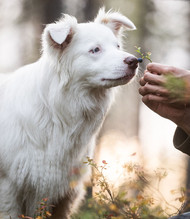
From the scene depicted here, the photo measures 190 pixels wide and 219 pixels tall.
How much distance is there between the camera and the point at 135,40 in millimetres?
8883

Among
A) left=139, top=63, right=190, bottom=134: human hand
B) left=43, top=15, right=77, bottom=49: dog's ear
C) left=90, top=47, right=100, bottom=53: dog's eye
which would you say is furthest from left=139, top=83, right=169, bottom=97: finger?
left=43, top=15, right=77, bottom=49: dog's ear

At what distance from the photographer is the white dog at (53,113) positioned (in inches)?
124

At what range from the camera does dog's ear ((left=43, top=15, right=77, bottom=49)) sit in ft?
9.86

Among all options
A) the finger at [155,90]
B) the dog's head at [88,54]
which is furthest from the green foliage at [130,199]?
the dog's head at [88,54]

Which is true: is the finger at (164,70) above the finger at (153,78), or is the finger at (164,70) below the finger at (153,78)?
above

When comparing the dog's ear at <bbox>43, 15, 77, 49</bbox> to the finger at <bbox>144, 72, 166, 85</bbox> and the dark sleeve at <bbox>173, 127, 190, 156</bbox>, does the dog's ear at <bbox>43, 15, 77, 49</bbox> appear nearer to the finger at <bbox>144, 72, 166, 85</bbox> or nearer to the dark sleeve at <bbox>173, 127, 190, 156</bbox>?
the finger at <bbox>144, 72, 166, 85</bbox>

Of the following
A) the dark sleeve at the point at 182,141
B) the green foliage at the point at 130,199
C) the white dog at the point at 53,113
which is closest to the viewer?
the dark sleeve at the point at 182,141

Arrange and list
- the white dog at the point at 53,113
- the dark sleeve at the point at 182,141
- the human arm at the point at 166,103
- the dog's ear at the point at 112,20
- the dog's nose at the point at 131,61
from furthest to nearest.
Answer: the dog's ear at the point at 112,20 → the white dog at the point at 53,113 → the dog's nose at the point at 131,61 → the dark sleeve at the point at 182,141 → the human arm at the point at 166,103

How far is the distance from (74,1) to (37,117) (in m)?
4.61

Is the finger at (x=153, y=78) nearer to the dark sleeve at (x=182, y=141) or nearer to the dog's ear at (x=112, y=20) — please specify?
the dark sleeve at (x=182, y=141)

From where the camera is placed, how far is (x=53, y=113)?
3.24 m

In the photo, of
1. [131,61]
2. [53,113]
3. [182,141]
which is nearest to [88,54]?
[131,61]

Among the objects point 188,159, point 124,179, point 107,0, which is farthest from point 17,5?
point 188,159

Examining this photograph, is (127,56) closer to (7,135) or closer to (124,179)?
(124,179)
